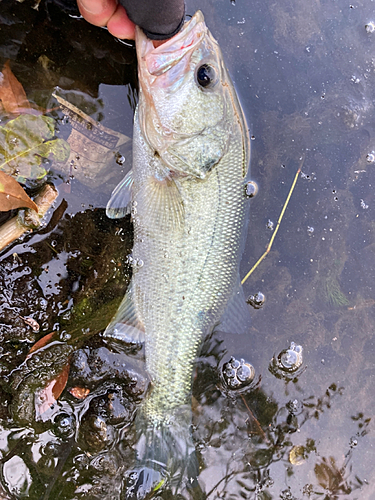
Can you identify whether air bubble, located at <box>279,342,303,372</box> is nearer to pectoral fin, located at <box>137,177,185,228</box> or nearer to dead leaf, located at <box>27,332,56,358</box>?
pectoral fin, located at <box>137,177,185,228</box>

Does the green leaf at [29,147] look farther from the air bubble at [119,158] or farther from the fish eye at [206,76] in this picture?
the fish eye at [206,76]

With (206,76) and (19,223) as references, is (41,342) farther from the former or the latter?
(206,76)

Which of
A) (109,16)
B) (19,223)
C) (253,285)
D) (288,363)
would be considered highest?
(109,16)

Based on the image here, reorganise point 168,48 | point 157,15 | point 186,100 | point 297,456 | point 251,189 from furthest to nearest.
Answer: point 297,456 → point 251,189 → point 186,100 → point 168,48 → point 157,15

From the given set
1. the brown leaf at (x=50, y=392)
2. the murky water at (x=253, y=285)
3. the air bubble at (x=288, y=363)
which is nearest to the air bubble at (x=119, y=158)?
the murky water at (x=253, y=285)

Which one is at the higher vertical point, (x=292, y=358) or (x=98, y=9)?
(x=98, y=9)

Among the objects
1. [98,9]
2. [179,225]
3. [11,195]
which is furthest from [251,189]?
[11,195]

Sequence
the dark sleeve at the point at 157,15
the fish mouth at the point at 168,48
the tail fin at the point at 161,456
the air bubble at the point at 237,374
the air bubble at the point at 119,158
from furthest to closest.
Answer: the air bubble at the point at 237,374, the air bubble at the point at 119,158, the tail fin at the point at 161,456, the fish mouth at the point at 168,48, the dark sleeve at the point at 157,15

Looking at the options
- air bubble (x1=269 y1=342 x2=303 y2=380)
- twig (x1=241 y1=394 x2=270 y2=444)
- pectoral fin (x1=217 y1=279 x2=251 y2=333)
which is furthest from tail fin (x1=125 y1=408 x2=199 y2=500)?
air bubble (x1=269 y1=342 x2=303 y2=380)
